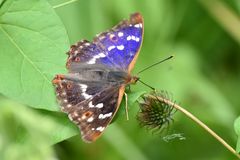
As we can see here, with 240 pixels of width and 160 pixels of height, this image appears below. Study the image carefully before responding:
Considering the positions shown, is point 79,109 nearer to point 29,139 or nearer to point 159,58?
point 29,139

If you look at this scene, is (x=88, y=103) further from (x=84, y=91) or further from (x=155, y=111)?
(x=155, y=111)

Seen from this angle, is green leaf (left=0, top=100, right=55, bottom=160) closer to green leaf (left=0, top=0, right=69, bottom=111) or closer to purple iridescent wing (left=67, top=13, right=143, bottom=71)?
green leaf (left=0, top=0, right=69, bottom=111)

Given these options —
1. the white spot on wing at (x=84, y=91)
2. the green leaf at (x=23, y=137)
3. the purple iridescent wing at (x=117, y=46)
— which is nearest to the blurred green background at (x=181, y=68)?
the purple iridescent wing at (x=117, y=46)

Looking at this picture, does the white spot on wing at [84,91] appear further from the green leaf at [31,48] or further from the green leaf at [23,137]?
the green leaf at [23,137]

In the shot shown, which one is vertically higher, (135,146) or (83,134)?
(83,134)

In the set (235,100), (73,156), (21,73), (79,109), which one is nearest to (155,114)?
(79,109)

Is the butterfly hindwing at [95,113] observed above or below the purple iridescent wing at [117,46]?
below

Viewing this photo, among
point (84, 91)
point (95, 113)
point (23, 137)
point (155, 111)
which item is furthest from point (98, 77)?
point (23, 137)
